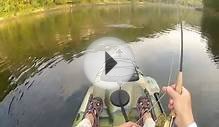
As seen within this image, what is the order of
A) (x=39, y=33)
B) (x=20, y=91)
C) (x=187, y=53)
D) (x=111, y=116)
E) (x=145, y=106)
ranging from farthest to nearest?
1. (x=39, y=33)
2. (x=187, y=53)
3. (x=20, y=91)
4. (x=111, y=116)
5. (x=145, y=106)

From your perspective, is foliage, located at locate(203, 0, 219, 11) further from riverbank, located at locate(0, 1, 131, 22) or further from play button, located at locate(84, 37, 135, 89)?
play button, located at locate(84, 37, 135, 89)

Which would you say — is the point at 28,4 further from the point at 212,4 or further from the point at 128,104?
the point at 128,104

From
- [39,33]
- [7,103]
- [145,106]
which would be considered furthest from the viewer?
[39,33]

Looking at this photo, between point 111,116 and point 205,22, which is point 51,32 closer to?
point 205,22

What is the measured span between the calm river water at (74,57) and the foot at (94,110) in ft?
10.7

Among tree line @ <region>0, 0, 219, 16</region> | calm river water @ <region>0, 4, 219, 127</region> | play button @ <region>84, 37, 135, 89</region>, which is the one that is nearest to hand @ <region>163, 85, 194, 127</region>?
calm river water @ <region>0, 4, 219, 127</region>

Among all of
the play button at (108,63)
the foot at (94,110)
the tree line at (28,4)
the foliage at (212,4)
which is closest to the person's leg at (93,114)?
the foot at (94,110)

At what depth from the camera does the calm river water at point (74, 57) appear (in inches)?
621

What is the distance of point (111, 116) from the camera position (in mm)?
11391

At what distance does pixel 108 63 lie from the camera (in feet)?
60.2

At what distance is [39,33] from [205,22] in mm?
18583

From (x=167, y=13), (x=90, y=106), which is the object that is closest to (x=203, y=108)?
(x=90, y=106)

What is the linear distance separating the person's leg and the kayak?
0.35 meters

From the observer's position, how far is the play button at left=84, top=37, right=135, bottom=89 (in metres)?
14.4
